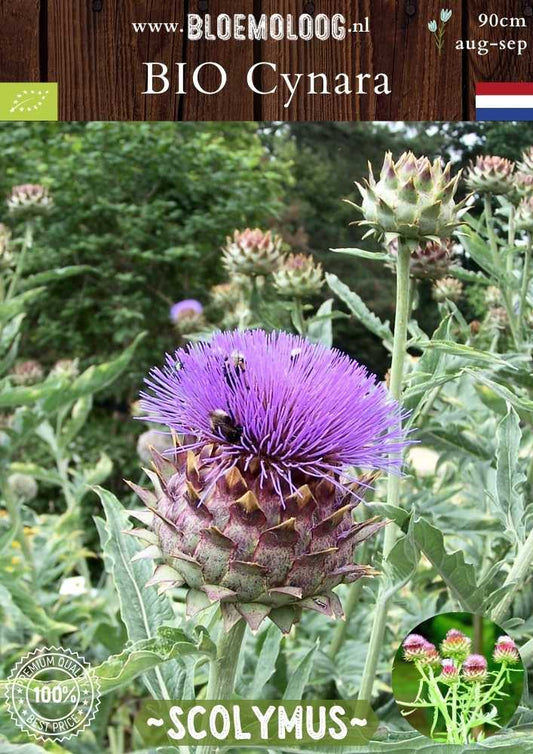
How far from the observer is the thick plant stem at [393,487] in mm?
768

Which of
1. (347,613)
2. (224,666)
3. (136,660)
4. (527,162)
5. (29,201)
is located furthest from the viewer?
(29,201)

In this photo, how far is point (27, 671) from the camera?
0.77 m

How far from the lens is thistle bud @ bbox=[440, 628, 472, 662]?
0.72 meters

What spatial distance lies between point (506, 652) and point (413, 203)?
0.42 meters

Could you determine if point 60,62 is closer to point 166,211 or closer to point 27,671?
point 27,671

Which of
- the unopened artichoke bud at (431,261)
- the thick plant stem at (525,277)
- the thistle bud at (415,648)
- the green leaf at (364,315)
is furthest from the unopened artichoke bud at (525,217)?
the thistle bud at (415,648)

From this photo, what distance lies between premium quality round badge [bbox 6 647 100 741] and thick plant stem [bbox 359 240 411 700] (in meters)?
0.26

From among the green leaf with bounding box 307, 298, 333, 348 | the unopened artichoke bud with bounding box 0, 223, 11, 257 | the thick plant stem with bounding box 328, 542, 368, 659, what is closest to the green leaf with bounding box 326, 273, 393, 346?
the green leaf with bounding box 307, 298, 333, 348

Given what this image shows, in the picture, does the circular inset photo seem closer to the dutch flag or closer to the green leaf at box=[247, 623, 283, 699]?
the green leaf at box=[247, 623, 283, 699]

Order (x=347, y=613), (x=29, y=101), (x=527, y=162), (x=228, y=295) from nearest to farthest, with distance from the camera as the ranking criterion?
(x=29, y=101) < (x=347, y=613) < (x=527, y=162) < (x=228, y=295)

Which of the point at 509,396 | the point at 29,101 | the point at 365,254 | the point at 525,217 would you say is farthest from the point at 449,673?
the point at 29,101

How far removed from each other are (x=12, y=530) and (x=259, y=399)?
0.70 metres

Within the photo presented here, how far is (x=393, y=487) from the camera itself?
79 centimetres

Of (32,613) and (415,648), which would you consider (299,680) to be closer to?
(415,648)
